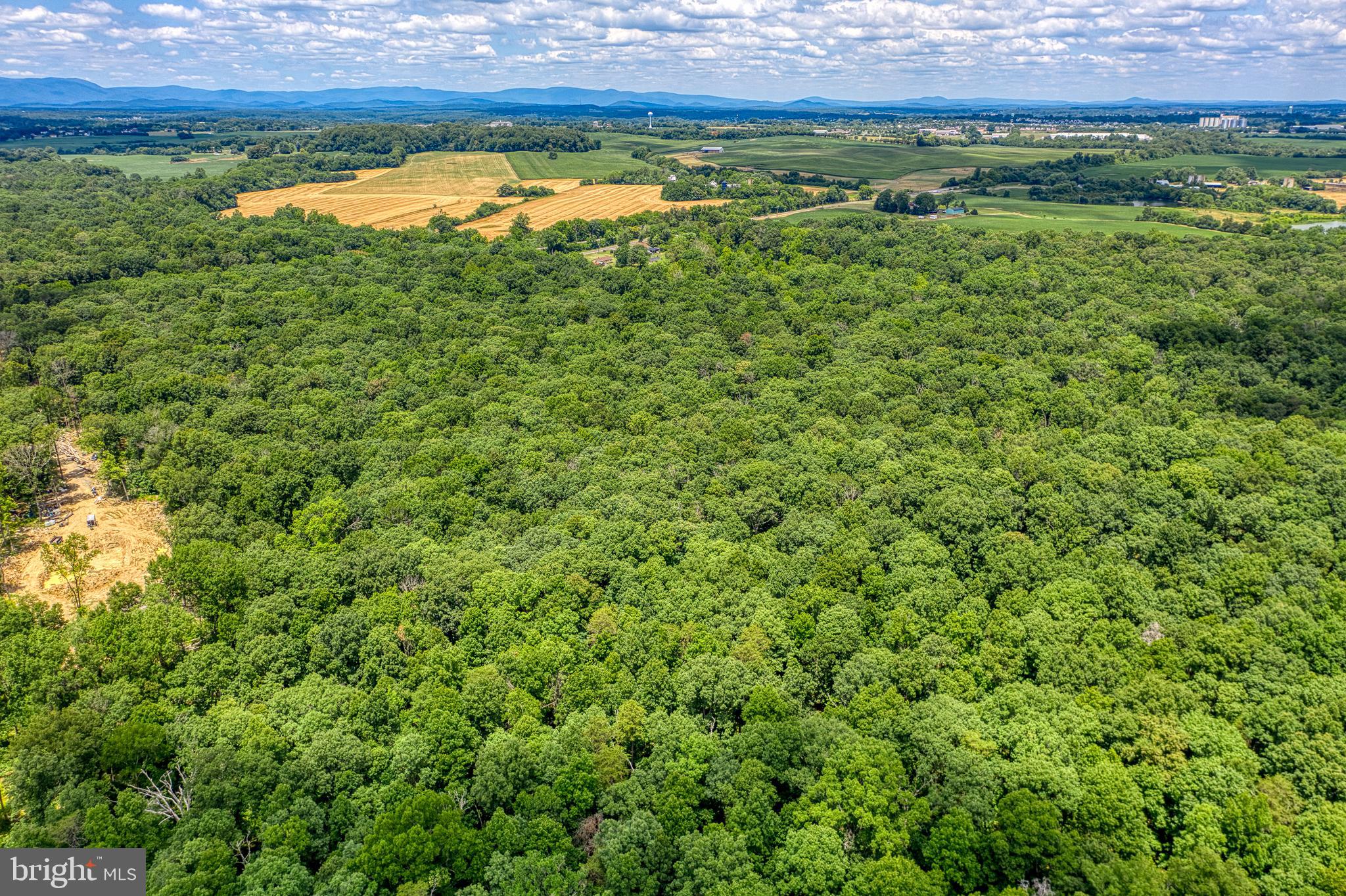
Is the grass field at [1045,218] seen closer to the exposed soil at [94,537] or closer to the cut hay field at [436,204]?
the cut hay field at [436,204]

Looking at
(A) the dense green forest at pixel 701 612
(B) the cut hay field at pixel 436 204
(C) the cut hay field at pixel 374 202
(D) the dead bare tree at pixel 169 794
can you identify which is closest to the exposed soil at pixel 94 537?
(A) the dense green forest at pixel 701 612

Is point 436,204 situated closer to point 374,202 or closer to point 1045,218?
point 374,202

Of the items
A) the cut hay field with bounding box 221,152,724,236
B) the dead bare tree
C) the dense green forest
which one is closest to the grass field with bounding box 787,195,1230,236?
the cut hay field with bounding box 221,152,724,236

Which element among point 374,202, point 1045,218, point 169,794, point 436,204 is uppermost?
point 374,202

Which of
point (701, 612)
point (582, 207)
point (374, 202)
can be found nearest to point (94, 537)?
Answer: point (701, 612)

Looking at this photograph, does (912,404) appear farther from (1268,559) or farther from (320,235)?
(320,235)

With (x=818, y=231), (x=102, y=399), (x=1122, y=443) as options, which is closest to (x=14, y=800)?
(x=102, y=399)
